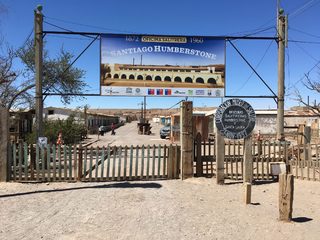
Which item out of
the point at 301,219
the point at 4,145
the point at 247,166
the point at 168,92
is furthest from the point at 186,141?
the point at 4,145

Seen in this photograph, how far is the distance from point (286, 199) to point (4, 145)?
7.89 meters

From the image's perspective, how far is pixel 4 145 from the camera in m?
10.8

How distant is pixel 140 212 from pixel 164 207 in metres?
0.67

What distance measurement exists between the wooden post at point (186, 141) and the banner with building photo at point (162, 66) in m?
2.68

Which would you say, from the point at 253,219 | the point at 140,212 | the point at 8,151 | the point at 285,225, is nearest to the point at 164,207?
the point at 140,212

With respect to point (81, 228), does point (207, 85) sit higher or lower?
higher

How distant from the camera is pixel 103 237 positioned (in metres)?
5.84

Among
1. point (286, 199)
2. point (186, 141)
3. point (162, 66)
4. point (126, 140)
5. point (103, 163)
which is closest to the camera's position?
point (286, 199)

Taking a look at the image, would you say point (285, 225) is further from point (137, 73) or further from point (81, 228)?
point (137, 73)

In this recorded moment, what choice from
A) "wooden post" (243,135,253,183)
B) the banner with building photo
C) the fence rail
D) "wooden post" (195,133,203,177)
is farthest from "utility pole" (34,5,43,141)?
"wooden post" (243,135,253,183)

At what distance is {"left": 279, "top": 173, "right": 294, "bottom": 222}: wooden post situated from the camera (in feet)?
22.2

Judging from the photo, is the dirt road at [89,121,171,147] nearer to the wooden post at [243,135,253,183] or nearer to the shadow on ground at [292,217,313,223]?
the wooden post at [243,135,253,183]

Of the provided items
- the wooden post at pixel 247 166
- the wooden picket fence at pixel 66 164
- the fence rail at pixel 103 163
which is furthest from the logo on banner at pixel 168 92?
the wooden post at pixel 247 166

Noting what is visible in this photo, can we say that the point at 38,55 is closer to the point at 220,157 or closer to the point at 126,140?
the point at 220,157
